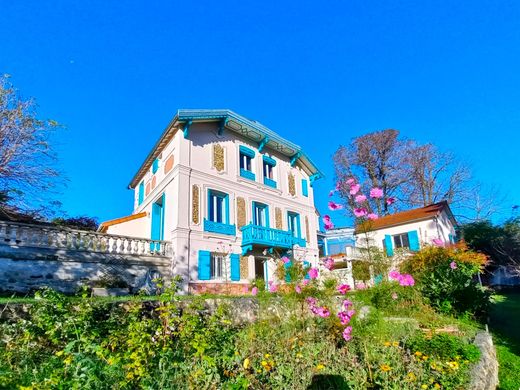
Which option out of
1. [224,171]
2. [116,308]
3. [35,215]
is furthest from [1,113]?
[116,308]

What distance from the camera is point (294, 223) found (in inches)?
667

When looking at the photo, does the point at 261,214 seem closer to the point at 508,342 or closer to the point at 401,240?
the point at 508,342

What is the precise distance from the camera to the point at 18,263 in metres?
8.77

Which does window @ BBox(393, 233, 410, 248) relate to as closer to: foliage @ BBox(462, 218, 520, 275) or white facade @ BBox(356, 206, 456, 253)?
white facade @ BBox(356, 206, 456, 253)

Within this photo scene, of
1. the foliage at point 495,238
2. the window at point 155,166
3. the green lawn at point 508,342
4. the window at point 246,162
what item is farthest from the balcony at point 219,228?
the foliage at point 495,238

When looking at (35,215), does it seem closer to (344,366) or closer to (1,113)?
(1,113)

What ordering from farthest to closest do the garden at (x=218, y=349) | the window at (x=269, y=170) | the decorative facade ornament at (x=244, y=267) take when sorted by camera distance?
1. the window at (x=269, y=170)
2. the decorative facade ornament at (x=244, y=267)
3. the garden at (x=218, y=349)

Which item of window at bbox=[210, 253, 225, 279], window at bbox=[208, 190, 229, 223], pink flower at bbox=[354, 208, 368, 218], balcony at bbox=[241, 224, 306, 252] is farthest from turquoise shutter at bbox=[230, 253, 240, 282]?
pink flower at bbox=[354, 208, 368, 218]

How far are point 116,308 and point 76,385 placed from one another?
275cm

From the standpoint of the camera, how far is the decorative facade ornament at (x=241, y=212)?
14.0 meters

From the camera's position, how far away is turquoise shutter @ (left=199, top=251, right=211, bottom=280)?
12.0 metres

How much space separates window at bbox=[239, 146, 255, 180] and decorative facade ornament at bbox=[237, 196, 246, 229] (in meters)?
1.38

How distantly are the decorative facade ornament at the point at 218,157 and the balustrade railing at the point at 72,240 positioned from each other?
4247 mm

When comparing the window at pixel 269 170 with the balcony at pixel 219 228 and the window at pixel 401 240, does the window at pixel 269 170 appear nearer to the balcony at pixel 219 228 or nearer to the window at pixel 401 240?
the balcony at pixel 219 228
